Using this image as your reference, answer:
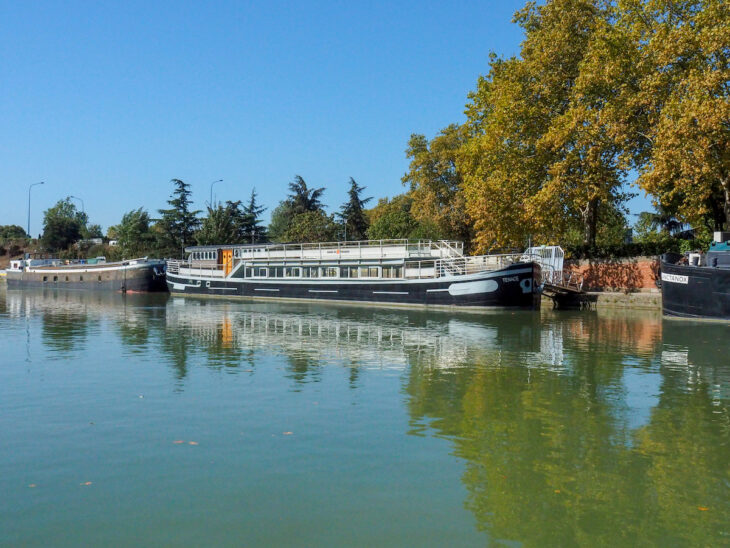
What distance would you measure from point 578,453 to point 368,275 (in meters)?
35.7

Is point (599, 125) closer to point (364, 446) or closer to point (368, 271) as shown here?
point (368, 271)

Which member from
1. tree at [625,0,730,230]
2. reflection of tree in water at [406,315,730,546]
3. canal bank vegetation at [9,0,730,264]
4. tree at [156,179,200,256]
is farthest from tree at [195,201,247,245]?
reflection of tree in water at [406,315,730,546]

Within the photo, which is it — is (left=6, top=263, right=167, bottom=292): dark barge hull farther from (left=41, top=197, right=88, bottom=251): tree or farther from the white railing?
(left=41, top=197, right=88, bottom=251): tree

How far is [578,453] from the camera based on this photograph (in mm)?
9508

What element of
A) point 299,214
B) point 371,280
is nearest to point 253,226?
point 299,214

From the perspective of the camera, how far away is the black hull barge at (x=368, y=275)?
3731 cm

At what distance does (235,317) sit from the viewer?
34.2 meters

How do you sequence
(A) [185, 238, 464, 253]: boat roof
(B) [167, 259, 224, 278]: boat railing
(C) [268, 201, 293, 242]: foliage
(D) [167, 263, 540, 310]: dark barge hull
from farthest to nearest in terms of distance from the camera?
(C) [268, 201, 293, 242]: foliage < (B) [167, 259, 224, 278]: boat railing < (A) [185, 238, 464, 253]: boat roof < (D) [167, 263, 540, 310]: dark barge hull

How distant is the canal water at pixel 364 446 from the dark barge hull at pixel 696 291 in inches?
362

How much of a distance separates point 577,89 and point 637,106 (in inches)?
132

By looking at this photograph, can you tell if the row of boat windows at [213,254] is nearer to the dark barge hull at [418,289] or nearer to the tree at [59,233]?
the dark barge hull at [418,289]

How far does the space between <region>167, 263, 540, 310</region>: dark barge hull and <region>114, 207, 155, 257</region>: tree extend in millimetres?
41634

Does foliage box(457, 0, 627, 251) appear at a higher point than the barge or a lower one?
higher

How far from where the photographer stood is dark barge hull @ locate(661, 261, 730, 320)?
28.8 metres
